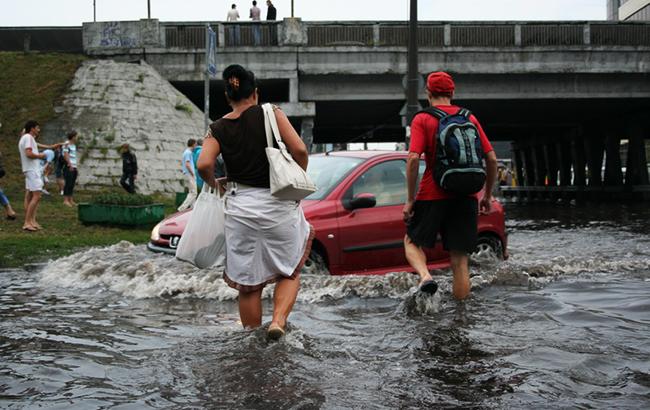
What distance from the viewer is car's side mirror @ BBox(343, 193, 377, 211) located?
814cm

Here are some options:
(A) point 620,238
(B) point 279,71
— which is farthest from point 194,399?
(B) point 279,71

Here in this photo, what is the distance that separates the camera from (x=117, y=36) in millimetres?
30062

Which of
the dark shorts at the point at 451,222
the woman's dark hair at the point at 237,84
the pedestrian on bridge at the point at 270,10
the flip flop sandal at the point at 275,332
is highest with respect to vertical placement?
the pedestrian on bridge at the point at 270,10

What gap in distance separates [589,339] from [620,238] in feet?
31.6

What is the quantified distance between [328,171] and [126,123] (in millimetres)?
17414

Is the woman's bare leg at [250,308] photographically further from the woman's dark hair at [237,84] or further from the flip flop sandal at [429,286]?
the flip flop sandal at [429,286]

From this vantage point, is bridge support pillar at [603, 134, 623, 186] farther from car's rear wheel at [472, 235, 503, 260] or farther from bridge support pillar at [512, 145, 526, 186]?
car's rear wheel at [472, 235, 503, 260]

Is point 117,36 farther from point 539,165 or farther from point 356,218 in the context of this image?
point 539,165

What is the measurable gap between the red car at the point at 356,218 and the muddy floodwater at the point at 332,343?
0.33m

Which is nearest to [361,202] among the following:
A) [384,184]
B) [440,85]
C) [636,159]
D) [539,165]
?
[384,184]

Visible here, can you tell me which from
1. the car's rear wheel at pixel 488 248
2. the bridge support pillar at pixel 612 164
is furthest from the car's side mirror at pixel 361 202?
the bridge support pillar at pixel 612 164

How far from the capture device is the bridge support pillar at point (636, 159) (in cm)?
3862

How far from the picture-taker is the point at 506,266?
28.4 feet

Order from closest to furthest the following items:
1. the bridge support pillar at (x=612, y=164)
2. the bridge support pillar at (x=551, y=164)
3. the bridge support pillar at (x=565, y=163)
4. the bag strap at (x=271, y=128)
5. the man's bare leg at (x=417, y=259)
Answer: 1. the bag strap at (x=271, y=128)
2. the man's bare leg at (x=417, y=259)
3. the bridge support pillar at (x=612, y=164)
4. the bridge support pillar at (x=565, y=163)
5. the bridge support pillar at (x=551, y=164)
